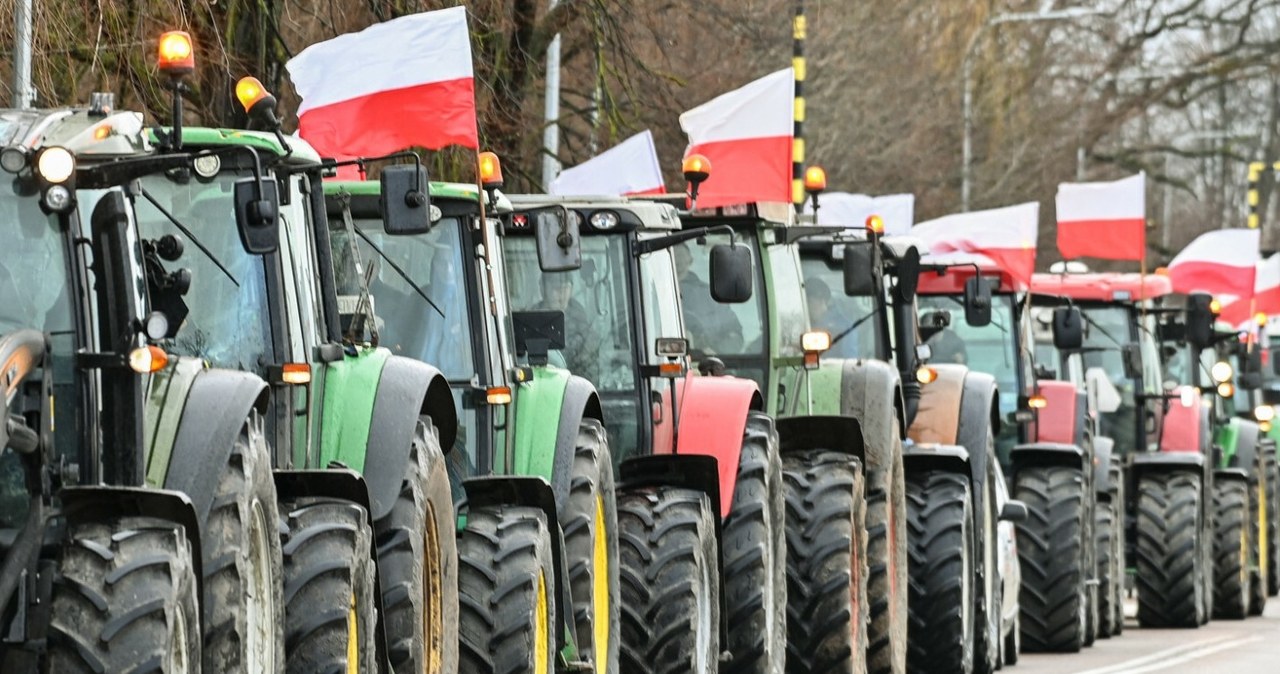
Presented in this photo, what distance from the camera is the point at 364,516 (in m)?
8.75

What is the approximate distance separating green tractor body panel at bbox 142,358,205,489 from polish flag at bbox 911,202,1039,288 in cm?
1276

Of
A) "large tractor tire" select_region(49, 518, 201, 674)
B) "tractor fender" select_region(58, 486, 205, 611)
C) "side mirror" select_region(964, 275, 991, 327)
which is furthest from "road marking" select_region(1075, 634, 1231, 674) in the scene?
"large tractor tire" select_region(49, 518, 201, 674)

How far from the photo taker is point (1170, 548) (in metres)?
22.5

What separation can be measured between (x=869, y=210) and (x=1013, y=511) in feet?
15.0

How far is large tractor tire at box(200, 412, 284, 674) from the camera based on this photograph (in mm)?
7531

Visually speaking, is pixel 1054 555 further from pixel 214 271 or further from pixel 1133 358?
pixel 214 271

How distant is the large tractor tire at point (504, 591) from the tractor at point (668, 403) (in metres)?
1.87

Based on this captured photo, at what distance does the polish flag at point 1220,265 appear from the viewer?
29719 mm

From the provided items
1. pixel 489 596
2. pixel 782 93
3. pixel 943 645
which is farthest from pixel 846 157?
pixel 489 596

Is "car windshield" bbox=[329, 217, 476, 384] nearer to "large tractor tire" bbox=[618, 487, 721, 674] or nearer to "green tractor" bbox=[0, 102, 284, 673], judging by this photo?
"large tractor tire" bbox=[618, 487, 721, 674]

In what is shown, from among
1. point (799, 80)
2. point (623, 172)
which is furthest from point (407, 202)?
point (799, 80)

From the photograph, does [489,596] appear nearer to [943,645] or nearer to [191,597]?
[191,597]

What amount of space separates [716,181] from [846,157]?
20.0 meters

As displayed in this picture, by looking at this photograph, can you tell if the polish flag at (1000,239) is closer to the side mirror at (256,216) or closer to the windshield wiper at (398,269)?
the windshield wiper at (398,269)
